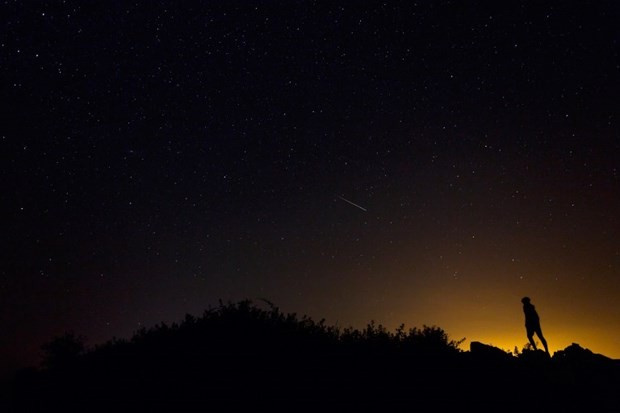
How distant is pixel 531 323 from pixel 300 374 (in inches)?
323

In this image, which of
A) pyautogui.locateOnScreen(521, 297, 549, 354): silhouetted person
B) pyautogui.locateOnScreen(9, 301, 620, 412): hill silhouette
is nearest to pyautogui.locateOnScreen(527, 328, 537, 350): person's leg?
pyautogui.locateOnScreen(521, 297, 549, 354): silhouetted person

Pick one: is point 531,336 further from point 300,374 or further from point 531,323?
point 300,374

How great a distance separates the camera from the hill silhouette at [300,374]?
25.3 ft

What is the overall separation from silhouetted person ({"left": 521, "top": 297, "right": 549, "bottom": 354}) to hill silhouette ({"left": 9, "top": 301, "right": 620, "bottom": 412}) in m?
1.11

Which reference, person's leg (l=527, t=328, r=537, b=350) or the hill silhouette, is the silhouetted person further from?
the hill silhouette

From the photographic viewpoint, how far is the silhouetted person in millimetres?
12602

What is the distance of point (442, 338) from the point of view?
Result: 11070 mm

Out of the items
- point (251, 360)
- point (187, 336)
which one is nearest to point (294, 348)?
point (251, 360)

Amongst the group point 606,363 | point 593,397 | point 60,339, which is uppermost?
point 60,339

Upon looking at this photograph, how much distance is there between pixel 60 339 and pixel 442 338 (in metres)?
15.0

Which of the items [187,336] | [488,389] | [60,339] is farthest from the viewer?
[60,339]

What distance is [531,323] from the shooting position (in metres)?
12.9

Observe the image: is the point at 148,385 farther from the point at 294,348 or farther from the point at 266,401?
the point at 294,348

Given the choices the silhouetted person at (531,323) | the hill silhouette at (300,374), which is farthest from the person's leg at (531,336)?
the hill silhouette at (300,374)
